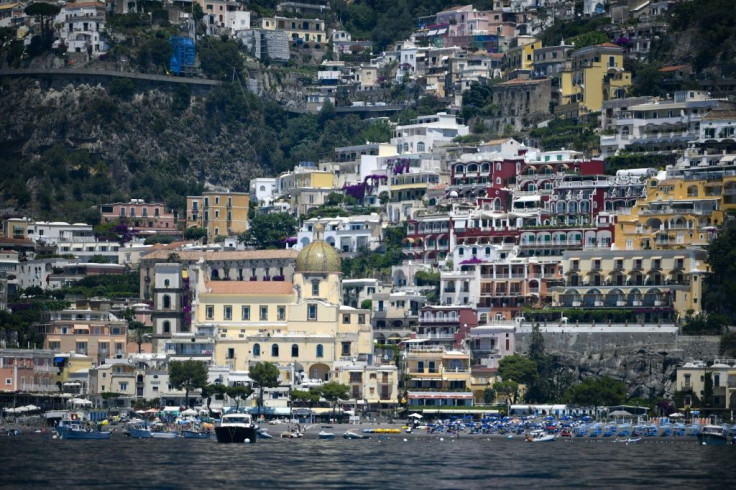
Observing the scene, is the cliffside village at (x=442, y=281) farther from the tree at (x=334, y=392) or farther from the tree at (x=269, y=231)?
the tree at (x=334, y=392)

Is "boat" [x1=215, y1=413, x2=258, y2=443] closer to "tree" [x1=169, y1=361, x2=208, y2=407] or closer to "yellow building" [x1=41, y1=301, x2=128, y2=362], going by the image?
"tree" [x1=169, y1=361, x2=208, y2=407]

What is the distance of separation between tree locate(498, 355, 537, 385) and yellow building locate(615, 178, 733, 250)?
14903 mm

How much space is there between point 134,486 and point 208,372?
47.7 metres

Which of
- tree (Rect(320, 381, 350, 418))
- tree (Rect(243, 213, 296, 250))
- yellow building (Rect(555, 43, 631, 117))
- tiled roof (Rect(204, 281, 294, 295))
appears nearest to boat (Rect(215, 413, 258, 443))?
tree (Rect(320, 381, 350, 418))

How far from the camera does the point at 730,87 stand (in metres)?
193

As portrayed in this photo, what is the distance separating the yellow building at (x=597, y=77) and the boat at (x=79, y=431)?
61.5 metres

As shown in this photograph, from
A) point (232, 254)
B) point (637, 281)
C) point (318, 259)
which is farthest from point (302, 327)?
point (637, 281)

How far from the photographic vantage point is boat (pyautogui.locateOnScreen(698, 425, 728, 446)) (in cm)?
14600

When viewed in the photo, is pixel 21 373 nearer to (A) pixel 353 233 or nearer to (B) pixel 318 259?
(B) pixel 318 259

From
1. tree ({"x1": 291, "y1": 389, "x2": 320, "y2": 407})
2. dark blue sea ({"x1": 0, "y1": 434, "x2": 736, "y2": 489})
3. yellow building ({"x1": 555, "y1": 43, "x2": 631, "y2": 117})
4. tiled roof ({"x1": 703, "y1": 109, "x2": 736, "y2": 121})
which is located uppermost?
yellow building ({"x1": 555, "y1": 43, "x2": 631, "y2": 117})

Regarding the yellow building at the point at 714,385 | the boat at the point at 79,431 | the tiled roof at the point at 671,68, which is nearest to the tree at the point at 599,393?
the yellow building at the point at 714,385

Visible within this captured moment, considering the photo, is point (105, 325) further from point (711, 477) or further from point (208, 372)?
point (711, 477)

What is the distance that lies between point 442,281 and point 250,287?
44.8 ft

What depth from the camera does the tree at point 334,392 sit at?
161 m
